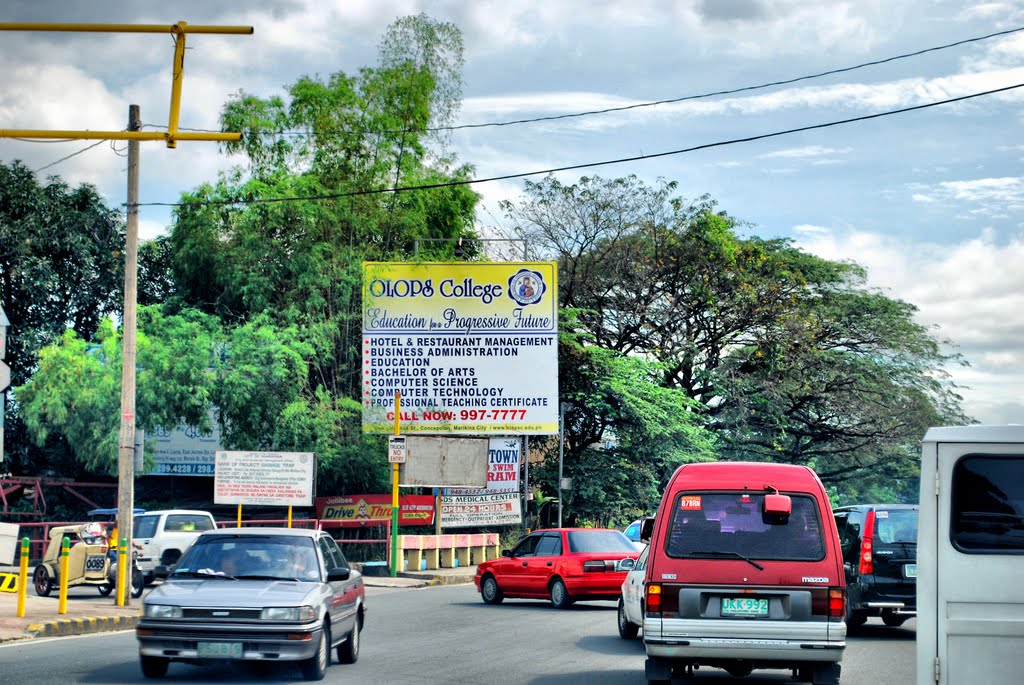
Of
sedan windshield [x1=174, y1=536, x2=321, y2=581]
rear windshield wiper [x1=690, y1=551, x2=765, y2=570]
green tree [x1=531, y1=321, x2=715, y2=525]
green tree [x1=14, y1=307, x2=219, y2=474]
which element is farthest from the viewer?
green tree [x1=531, y1=321, x2=715, y2=525]

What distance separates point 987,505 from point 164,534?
2246 cm

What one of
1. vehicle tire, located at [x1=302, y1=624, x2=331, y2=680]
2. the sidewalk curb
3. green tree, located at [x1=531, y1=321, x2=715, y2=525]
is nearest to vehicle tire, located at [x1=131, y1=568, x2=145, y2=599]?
the sidewalk curb

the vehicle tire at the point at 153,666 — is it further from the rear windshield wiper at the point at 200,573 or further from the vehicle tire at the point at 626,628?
the vehicle tire at the point at 626,628

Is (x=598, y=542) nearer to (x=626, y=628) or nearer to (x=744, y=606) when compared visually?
(x=626, y=628)

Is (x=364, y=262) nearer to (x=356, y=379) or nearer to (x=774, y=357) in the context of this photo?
(x=356, y=379)

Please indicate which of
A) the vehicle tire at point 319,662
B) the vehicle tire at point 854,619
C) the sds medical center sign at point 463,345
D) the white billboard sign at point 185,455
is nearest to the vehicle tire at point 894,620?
the vehicle tire at point 854,619

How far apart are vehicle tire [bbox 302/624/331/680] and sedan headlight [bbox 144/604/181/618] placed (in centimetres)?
134

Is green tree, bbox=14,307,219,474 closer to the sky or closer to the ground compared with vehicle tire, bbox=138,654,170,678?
closer to the sky

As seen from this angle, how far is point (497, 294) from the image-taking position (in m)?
39.1

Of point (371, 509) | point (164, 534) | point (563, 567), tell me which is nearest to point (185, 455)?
point (371, 509)

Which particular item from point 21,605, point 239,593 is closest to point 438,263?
point 21,605

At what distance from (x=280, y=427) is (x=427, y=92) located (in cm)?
1182

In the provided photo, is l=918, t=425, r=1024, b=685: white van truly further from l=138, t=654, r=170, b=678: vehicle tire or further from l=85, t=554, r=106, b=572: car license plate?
l=85, t=554, r=106, b=572: car license plate

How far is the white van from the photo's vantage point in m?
7.73
